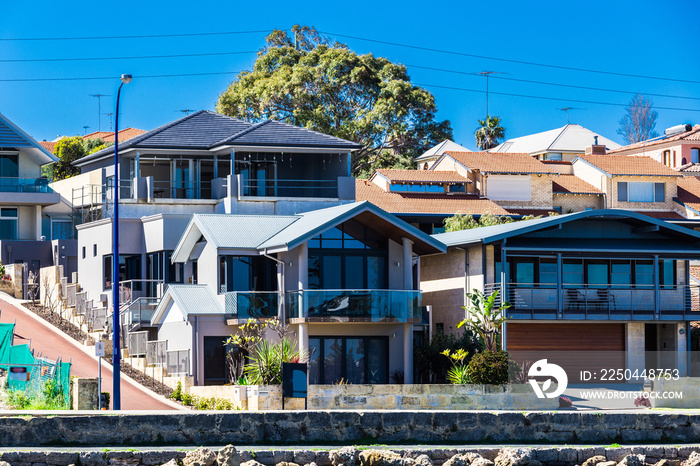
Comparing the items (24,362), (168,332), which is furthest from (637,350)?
(24,362)

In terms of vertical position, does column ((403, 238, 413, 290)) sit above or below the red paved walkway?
above

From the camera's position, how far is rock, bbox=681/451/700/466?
22.1 meters

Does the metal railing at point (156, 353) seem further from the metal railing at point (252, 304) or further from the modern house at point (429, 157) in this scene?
the modern house at point (429, 157)

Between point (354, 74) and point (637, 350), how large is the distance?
1399 inches

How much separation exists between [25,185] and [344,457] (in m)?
41.0

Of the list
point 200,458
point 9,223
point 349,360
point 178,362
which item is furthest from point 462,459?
point 9,223

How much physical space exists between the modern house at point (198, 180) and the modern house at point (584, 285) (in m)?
9.23

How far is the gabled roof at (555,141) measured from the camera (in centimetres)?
8979

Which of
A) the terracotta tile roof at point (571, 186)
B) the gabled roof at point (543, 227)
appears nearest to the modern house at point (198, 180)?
the gabled roof at point (543, 227)

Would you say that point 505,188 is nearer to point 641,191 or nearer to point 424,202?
point 424,202

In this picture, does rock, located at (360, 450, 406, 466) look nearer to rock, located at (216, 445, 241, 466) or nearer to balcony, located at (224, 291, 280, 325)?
rock, located at (216, 445, 241, 466)

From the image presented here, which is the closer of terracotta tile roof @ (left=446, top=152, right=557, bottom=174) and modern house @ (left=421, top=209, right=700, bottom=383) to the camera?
modern house @ (left=421, top=209, right=700, bottom=383)

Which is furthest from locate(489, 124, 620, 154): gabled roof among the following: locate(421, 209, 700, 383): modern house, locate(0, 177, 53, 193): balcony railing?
locate(421, 209, 700, 383): modern house

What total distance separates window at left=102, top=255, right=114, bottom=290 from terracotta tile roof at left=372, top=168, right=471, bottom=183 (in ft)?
73.9
